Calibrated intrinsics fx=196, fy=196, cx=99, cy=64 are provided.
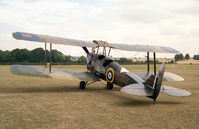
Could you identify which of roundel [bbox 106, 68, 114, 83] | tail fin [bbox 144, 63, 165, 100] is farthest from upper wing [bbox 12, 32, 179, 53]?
tail fin [bbox 144, 63, 165, 100]

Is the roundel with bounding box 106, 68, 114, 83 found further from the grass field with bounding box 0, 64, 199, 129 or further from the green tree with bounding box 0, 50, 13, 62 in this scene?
the green tree with bounding box 0, 50, 13, 62

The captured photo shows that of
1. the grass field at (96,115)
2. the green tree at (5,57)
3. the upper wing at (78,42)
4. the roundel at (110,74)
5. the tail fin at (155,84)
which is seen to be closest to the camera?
the grass field at (96,115)

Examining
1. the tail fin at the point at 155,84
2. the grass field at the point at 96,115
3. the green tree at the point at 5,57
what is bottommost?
the grass field at the point at 96,115

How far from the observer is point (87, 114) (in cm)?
580

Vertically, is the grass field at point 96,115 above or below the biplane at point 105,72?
below

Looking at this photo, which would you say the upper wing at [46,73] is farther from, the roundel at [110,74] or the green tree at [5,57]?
the green tree at [5,57]

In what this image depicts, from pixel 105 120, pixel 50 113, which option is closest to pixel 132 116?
pixel 105 120

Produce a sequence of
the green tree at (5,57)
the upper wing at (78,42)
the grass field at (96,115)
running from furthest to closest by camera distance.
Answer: the green tree at (5,57)
the upper wing at (78,42)
the grass field at (96,115)

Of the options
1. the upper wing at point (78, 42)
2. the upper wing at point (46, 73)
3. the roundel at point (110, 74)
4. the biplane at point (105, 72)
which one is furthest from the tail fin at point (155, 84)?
the upper wing at point (46, 73)

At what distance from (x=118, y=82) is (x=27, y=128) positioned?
219 inches

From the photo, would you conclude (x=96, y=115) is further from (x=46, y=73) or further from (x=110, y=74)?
(x=46, y=73)

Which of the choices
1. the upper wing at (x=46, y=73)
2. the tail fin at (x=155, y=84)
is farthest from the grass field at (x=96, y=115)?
the upper wing at (x=46, y=73)

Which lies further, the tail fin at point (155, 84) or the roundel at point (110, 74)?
the roundel at point (110, 74)

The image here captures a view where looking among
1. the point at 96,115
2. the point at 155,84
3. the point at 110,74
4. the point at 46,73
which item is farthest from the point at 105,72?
the point at 96,115
